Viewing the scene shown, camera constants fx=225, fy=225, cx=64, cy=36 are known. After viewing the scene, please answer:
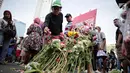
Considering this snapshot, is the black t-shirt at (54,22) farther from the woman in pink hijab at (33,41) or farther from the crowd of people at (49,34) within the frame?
the woman in pink hijab at (33,41)

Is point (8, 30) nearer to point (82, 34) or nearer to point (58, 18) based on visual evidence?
point (58, 18)

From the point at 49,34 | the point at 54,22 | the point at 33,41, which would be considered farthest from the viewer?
the point at 33,41

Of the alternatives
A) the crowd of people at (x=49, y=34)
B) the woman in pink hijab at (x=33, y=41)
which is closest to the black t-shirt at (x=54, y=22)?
the crowd of people at (x=49, y=34)

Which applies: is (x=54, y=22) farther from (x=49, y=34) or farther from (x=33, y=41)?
(x=49, y=34)

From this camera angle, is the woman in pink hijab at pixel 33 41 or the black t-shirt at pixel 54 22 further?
the woman in pink hijab at pixel 33 41

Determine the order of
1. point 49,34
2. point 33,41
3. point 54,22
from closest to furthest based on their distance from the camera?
point 49,34 → point 54,22 → point 33,41

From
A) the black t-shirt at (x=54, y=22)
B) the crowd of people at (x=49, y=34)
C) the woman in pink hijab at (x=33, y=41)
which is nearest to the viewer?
the crowd of people at (x=49, y=34)

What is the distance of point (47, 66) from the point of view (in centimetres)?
239

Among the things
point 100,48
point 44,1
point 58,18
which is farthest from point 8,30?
point 44,1

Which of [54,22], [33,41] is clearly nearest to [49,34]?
[54,22]

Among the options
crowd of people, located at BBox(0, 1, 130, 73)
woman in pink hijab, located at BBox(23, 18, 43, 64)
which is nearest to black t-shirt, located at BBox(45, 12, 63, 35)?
crowd of people, located at BBox(0, 1, 130, 73)

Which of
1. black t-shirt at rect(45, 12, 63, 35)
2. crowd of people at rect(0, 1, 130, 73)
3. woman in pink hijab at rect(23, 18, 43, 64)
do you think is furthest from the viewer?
woman in pink hijab at rect(23, 18, 43, 64)

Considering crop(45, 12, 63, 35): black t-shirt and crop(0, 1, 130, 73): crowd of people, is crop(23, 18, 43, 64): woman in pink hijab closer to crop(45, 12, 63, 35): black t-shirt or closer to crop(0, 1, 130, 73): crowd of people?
crop(0, 1, 130, 73): crowd of people

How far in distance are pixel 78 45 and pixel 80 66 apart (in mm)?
238
